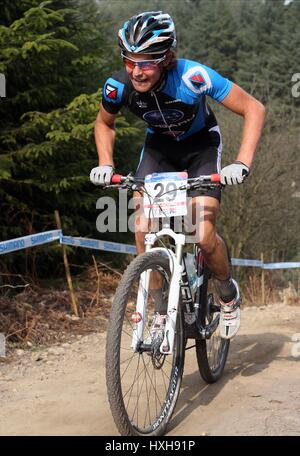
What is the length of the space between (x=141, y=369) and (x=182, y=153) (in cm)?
146

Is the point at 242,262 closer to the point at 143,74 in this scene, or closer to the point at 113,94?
the point at 113,94

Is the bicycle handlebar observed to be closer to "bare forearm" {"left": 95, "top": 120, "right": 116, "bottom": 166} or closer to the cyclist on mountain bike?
the cyclist on mountain bike

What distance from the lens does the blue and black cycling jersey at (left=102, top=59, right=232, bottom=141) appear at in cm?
364

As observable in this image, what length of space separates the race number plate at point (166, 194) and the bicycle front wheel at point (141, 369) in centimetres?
27

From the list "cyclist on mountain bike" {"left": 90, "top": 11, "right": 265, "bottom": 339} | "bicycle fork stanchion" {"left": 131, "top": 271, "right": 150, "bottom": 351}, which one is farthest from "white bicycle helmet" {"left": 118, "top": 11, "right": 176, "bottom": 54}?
"bicycle fork stanchion" {"left": 131, "top": 271, "right": 150, "bottom": 351}

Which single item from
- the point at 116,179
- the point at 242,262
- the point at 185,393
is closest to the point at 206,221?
the point at 116,179

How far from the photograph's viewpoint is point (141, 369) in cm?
379

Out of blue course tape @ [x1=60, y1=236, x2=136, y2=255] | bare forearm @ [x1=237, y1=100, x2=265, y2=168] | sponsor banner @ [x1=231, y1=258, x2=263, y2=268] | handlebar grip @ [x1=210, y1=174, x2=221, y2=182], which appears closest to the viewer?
handlebar grip @ [x1=210, y1=174, x2=221, y2=182]

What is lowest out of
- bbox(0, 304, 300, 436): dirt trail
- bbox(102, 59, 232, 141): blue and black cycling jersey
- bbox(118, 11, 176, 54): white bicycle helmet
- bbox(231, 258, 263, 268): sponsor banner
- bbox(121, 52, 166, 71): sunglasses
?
bbox(231, 258, 263, 268): sponsor banner

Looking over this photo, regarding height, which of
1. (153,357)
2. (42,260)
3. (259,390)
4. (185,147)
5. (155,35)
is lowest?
(42,260)

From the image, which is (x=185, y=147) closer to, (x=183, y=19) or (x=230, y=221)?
(x=230, y=221)

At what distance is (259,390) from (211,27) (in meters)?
44.5

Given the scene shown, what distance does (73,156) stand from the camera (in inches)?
376
